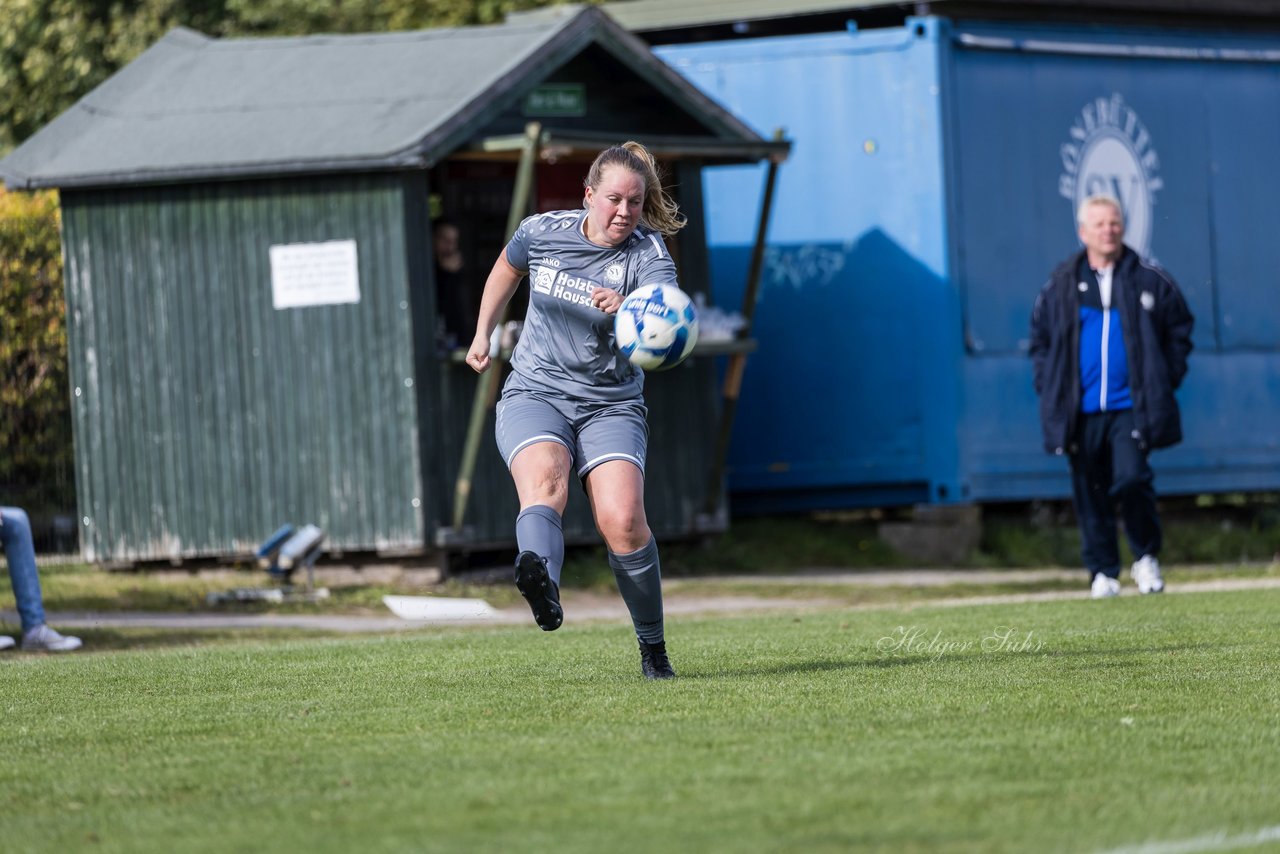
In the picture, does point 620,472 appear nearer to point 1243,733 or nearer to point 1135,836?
point 1243,733

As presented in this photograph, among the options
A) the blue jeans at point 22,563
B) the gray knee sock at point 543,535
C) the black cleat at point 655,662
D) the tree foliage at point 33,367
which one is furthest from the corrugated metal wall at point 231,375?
the gray knee sock at point 543,535

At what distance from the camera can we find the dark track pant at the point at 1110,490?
521 inches

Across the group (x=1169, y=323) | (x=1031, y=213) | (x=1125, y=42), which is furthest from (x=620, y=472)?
(x=1125, y=42)

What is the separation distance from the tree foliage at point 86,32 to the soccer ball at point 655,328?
59.1ft

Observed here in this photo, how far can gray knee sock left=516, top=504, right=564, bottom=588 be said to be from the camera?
25.3ft

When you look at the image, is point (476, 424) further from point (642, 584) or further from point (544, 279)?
point (642, 584)

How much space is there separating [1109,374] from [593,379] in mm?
6130

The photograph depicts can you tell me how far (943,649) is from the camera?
9320 mm

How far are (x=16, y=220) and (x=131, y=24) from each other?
739 cm

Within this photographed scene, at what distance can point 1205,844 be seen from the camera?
4832 mm

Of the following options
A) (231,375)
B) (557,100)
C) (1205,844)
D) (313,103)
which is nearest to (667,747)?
(1205,844)

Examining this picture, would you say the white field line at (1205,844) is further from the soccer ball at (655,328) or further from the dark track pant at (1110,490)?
the dark track pant at (1110,490)

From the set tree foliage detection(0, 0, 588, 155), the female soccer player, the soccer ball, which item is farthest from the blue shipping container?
the soccer ball

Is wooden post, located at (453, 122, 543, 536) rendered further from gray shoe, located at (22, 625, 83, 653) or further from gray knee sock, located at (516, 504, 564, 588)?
gray knee sock, located at (516, 504, 564, 588)
